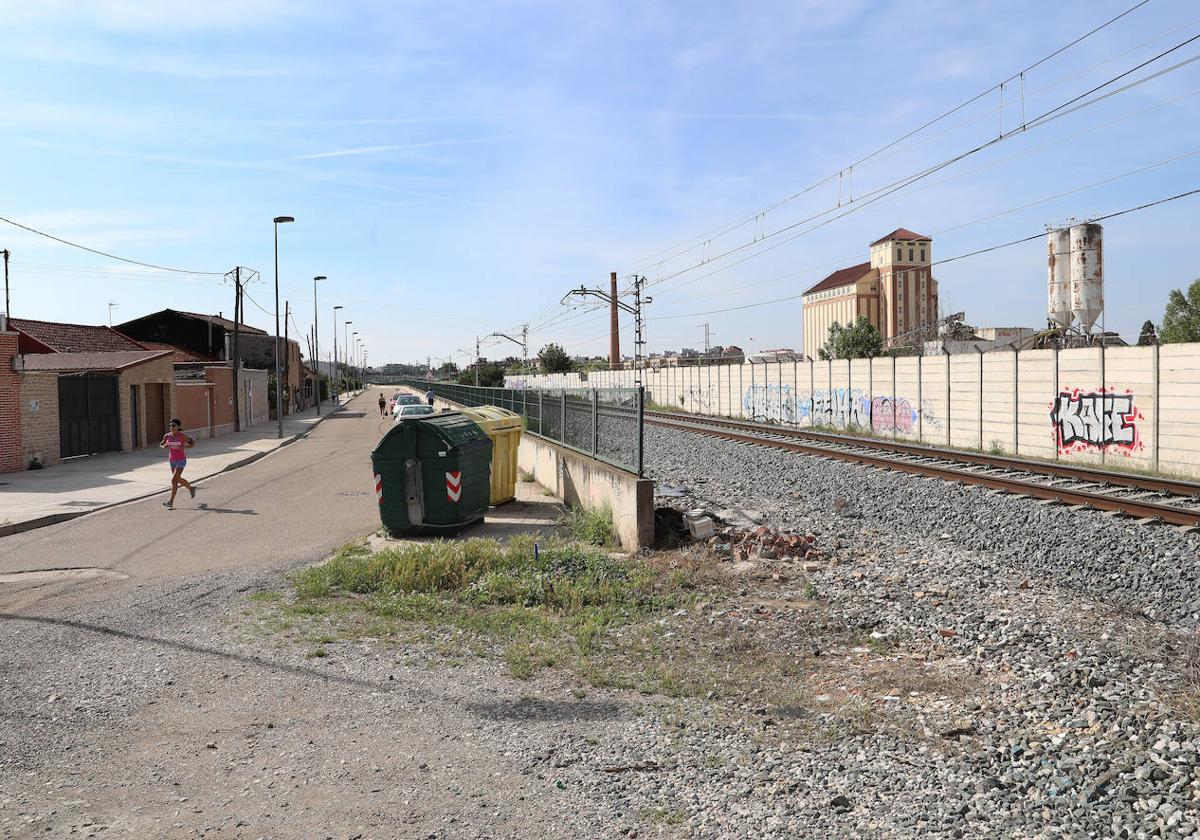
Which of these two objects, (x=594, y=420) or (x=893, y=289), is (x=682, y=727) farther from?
(x=893, y=289)

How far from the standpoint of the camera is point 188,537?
1259 cm

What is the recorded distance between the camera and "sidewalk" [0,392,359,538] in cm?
1474

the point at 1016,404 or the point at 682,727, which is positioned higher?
the point at 1016,404

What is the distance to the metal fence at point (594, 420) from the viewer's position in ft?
38.0

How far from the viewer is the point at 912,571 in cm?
874

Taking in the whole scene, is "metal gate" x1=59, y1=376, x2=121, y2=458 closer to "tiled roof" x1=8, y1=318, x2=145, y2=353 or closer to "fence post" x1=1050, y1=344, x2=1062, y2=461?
"tiled roof" x1=8, y1=318, x2=145, y2=353

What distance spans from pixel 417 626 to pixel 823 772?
417cm

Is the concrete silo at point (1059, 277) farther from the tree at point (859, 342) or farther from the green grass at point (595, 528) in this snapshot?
the tree at point (859, 342)

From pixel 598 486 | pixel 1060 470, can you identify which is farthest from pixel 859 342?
pixel 598 486

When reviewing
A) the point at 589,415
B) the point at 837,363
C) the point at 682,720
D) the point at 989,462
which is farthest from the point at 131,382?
the point at 682,720

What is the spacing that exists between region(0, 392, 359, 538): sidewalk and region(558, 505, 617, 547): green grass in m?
8.54

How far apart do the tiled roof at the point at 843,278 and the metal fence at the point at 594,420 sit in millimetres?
120336

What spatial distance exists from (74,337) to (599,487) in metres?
28.5

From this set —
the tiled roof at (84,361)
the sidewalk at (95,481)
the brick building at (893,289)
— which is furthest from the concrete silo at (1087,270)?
the brick building at (893,289)
